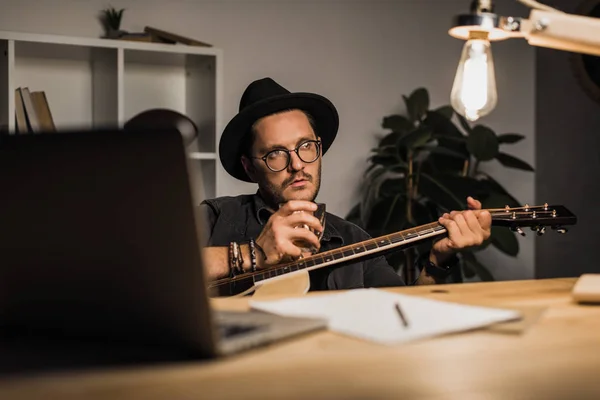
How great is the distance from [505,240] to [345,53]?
4.05ft

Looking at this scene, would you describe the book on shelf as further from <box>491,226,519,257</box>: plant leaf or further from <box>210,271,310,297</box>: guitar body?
<box>491,226,519,257</box>: plant leaf

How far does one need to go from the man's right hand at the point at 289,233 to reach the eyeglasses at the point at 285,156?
473mm

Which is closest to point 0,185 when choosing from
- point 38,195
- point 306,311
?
point 38,195

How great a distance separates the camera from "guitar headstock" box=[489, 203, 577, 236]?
5.14ft

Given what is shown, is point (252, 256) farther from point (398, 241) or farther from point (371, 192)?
point (371, 192)

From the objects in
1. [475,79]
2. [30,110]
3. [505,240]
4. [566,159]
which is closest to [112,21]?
[30,110]

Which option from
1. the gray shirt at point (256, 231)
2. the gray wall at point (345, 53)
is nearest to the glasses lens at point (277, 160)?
the gray shirt at point (256, 231)

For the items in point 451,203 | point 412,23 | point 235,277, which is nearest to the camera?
point 235,277

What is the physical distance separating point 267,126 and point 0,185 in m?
1.52

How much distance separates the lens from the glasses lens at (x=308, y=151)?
2121 mm

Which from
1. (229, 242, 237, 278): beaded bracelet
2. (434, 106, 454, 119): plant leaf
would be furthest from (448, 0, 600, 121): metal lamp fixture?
(434, 106, 454, 119): plant leaf

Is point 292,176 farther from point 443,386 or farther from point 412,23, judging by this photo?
point 412,23

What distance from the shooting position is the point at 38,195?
0.65 metres

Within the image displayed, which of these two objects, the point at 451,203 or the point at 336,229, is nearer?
the point at 336,229
